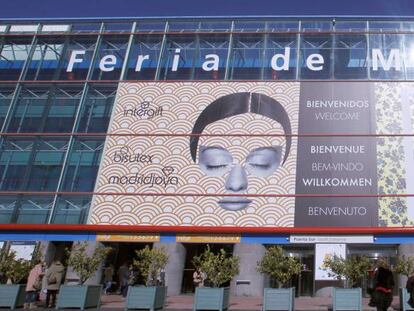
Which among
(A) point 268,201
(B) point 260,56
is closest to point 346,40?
(B) point 260,56

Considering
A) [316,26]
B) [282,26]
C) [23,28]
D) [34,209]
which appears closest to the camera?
[34,209]

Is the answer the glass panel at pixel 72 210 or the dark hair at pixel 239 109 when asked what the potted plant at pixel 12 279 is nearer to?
the glass panel at pixel 72 210

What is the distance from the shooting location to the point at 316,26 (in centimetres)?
3531

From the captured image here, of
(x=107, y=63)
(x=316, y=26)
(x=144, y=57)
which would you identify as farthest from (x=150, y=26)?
(x=316, y=26)

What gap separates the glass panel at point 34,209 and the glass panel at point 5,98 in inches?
272

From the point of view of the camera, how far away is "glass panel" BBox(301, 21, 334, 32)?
35062mm

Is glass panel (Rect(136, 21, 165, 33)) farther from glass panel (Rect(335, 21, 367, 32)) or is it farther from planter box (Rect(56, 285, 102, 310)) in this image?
planter box (Rect(56, 285, 102, 310))

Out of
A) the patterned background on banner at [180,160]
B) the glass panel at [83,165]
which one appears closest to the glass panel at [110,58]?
the patterned background on banner at [180,160]

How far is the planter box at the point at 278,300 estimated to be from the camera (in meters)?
17.4

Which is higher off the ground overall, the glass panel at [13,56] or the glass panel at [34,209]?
the glass panel at [13,56]

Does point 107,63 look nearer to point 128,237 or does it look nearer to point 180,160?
point 180,160

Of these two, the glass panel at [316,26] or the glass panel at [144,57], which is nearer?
the glass panel at [144,57]

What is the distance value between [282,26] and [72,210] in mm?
19396

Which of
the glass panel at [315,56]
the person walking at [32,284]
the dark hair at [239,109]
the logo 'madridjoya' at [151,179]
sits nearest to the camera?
the person walking at [32,284]
